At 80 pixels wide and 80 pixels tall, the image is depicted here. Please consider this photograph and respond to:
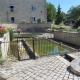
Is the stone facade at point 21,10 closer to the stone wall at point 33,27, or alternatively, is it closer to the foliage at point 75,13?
the stone wall at point 33,27

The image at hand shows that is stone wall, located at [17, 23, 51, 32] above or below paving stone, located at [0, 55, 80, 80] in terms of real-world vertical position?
above

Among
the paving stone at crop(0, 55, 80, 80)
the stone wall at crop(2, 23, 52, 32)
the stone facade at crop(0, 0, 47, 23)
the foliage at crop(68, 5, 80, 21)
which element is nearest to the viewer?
the paving stone at crop(0, 55, 80, 80)

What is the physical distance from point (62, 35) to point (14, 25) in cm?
1493

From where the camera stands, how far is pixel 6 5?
3147cm

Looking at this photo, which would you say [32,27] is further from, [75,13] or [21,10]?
[75,13]

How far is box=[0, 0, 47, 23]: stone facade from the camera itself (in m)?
31.5

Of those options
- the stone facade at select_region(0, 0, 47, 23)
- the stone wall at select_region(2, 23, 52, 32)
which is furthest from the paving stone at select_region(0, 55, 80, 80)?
the stone facade at select_region(0, 0, 47, 23)

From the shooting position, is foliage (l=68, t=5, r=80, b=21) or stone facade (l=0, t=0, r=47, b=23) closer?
stone facade (l=0, t=0, r=47, b=23)

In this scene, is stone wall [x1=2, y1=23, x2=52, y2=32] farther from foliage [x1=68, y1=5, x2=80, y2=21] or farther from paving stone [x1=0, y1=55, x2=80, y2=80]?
foliage [x1=68, y1=5, x2=80, y2=21]

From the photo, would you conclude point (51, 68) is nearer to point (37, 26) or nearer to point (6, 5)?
point (37, 26)

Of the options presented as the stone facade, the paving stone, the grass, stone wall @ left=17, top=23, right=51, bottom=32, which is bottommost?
the paving stone

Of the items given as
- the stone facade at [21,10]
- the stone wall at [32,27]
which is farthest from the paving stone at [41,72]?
the stone facade at [21,10]

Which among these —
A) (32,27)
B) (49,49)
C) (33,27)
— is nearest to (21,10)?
(32,27)

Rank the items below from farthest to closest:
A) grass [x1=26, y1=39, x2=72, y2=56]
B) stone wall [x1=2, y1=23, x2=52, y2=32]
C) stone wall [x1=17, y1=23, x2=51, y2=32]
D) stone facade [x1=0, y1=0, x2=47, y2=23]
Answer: stone facade [x1=0, y1=0, x2=47, y2=23]
stone wall [x1=17, y1=23, x2=51, y2=32]
stone wall [x1=2, y1=23, x2=52, y2=32]
grass [x1=26, y1=39, x2=72, y2=56]
